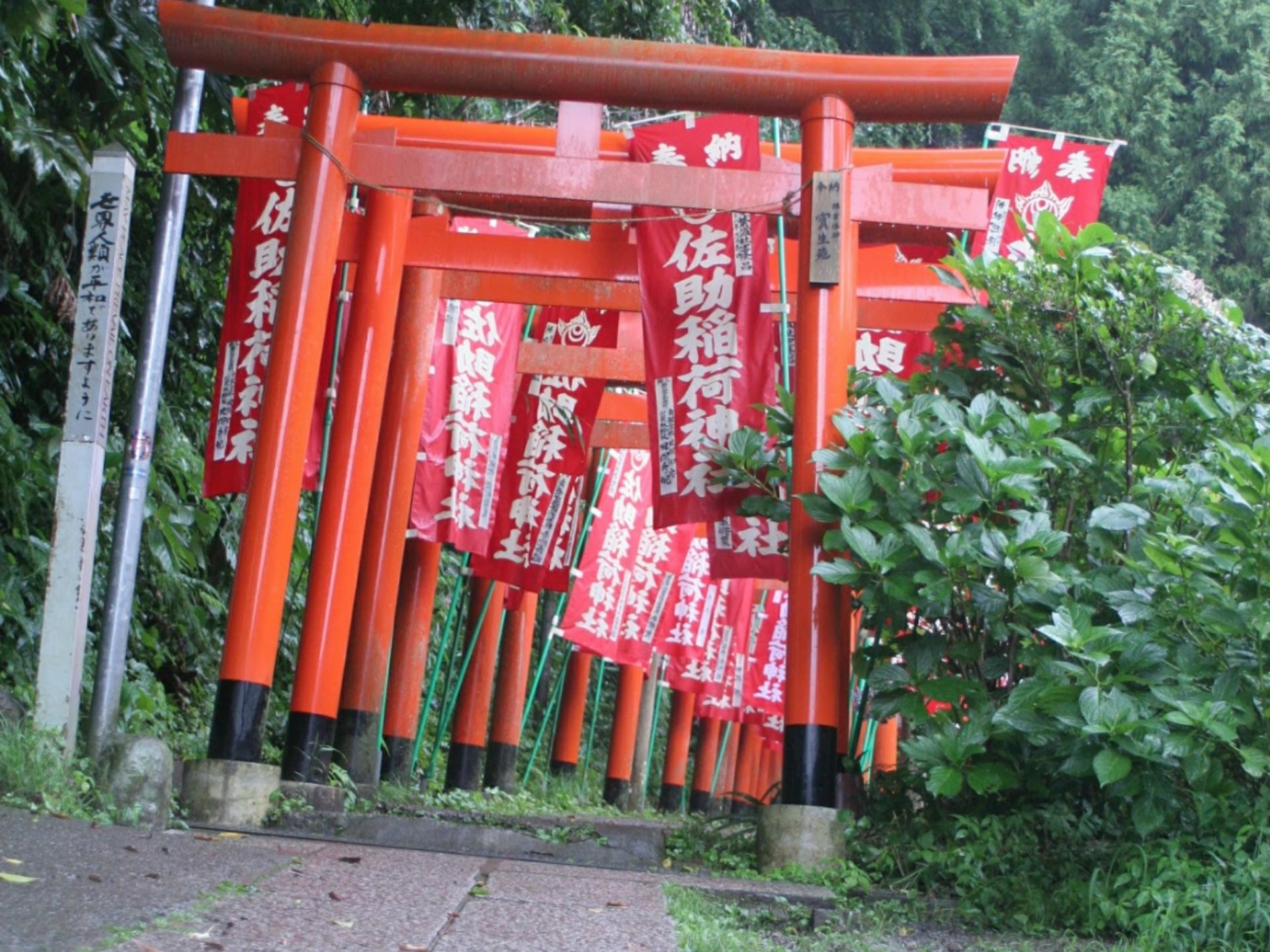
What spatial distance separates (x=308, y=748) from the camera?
730 centimetres

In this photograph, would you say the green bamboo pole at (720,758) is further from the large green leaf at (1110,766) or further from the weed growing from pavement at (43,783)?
the large green leaf at (1110,766)

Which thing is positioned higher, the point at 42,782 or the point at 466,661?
the point at 42,782

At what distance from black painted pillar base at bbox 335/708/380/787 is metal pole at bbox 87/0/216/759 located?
2.68 m

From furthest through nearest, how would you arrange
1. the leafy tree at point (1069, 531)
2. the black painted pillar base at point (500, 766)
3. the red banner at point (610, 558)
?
the black painted pillar base at point (500, 766) → the red banner at point (610, 558) → the leafy tree at point (1069, 531)

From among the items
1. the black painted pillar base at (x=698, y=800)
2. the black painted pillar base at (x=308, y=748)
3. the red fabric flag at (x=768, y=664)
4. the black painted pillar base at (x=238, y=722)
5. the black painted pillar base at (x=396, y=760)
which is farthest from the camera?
the black painted pillar base at (x=698, y=800)

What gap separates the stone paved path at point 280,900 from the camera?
311 cm

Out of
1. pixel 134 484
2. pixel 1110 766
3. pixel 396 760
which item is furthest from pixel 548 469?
pixel 1110 766

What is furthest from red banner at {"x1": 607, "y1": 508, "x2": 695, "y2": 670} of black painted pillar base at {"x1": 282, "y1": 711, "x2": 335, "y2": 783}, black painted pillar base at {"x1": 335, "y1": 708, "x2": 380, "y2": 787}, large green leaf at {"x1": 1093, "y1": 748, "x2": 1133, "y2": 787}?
→ large green leaf at {"x1": 1093, "y1": 748, "x2": 1133, "y2": 787}

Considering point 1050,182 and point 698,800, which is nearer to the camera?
point 1050,182

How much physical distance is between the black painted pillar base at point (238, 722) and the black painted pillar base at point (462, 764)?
6008 mm

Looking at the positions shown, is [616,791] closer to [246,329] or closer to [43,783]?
[246,329]

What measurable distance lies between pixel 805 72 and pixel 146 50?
337cm

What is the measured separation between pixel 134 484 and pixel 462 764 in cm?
636

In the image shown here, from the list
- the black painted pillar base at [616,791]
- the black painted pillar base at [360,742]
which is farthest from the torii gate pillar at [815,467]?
the black painted pillar base at [616,791]
